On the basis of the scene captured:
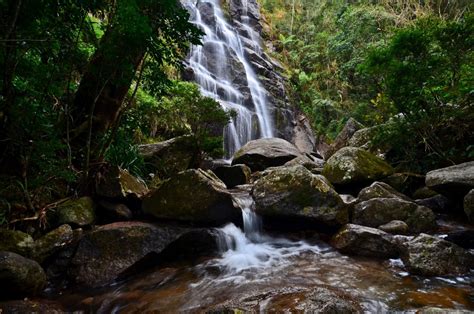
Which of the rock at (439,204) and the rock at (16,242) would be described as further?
the rock at (439,204)

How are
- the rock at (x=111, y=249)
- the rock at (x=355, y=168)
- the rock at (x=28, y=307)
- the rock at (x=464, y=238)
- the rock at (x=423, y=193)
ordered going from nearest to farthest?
1. the rock at (x=28, y=307)
2. the rock at (x=111, y=249)
3. the rock at (x=464, y=238)
4. the rock at (x=423, y=193)
5. the rock at (x=355, y=168)

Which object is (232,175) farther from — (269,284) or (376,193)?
(269,284)

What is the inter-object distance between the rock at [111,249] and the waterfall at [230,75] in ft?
29.9

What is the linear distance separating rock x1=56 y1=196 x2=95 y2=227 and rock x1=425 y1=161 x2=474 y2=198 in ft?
17.7

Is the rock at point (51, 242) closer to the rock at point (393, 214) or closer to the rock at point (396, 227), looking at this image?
the rock at point (393, 214)

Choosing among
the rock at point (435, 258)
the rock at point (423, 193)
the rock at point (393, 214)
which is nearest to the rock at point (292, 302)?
the rock at point (435, 258)

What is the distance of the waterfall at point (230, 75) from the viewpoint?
15211 mm

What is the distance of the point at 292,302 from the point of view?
3.32 meters

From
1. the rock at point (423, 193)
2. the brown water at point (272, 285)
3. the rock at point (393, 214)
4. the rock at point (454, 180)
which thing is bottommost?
the brown water at point (272, 285)

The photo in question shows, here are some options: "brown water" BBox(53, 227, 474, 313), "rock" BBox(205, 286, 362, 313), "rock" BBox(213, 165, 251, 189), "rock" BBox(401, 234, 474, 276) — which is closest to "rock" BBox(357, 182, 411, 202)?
"brown water" BBox(53, 227, 474, 313)

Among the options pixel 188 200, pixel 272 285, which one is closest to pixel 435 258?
pixel 272 285

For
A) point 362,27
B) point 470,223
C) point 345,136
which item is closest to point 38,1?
point 470,223

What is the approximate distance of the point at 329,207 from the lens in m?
5.56

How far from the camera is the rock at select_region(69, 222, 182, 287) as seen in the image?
14.2 feet
